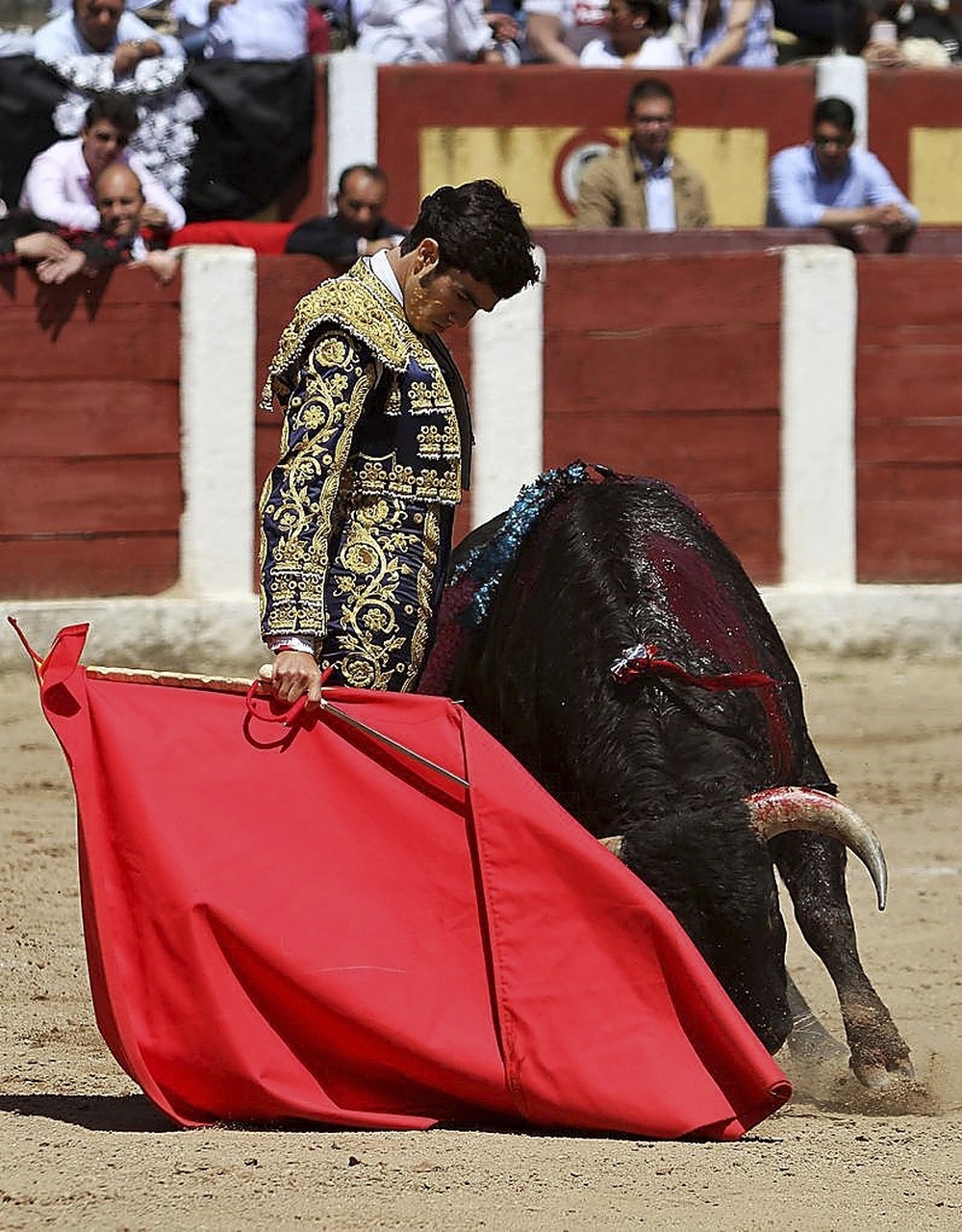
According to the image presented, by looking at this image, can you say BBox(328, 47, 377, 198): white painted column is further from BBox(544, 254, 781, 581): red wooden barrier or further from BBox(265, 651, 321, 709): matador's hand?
BBox(265, 651, 321, 709): matador's hand

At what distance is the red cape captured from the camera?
2.72m

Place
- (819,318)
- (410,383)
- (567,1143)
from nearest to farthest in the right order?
(567,1143) → (410,383) → (819,318)

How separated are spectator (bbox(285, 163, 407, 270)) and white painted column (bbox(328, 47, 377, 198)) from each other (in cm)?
87

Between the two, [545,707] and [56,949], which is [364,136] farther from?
[545,707]

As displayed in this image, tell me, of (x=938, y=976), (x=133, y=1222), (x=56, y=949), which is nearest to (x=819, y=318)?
(x=938, y=976)

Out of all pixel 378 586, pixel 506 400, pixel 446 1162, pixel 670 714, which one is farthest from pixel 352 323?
pixel 506 400

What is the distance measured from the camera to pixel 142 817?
277 centimetres

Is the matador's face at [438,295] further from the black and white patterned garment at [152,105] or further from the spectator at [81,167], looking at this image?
the black and white patterned garment at [152,105]

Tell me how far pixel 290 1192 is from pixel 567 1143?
0.38 m

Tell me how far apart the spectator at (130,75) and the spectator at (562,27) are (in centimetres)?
131

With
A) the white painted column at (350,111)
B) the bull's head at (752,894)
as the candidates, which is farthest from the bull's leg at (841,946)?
the white painted column at (350,111)

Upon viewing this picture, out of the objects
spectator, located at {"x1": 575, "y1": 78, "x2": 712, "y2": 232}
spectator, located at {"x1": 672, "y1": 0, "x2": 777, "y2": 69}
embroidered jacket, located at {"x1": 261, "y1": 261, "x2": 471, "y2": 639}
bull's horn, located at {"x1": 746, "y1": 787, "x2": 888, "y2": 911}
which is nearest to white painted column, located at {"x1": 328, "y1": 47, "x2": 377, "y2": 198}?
spectator, located at {"x1": 575, "y1": 78, "x2": 712, "y2": 232}

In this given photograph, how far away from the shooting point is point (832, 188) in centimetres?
707

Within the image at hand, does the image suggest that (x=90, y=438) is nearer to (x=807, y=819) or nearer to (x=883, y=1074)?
(x=883, y=1074)
